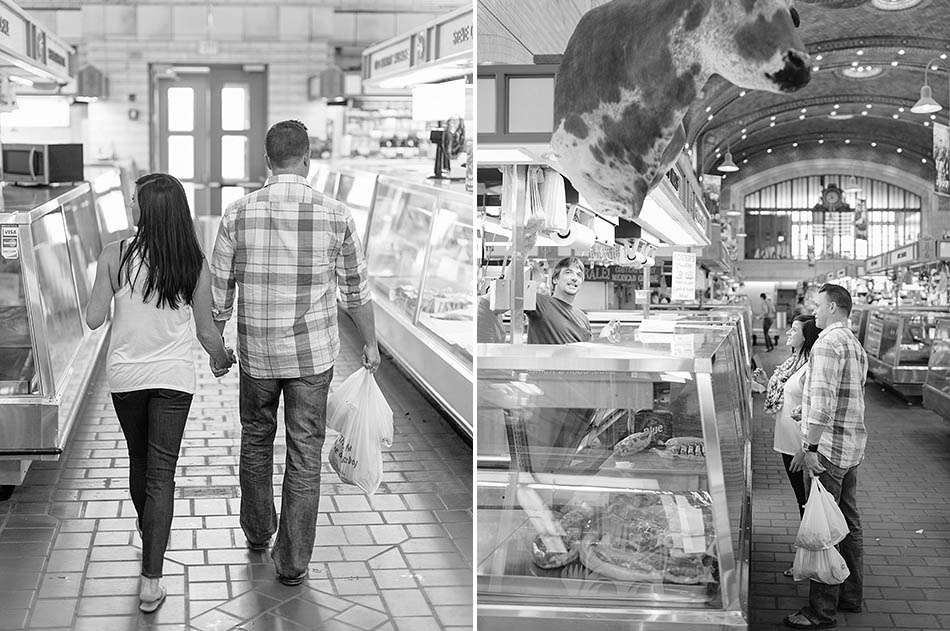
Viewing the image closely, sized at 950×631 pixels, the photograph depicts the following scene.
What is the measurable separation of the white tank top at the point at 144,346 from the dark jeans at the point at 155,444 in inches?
1.8

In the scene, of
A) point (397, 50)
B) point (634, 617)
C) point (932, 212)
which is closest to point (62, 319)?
point (634, 617)

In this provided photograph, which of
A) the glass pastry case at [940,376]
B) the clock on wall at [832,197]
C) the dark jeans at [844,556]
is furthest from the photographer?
the clock on wall at [832,197]

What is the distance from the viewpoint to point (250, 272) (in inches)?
146

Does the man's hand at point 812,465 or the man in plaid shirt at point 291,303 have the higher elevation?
the man in plaid shirt at point 291,303

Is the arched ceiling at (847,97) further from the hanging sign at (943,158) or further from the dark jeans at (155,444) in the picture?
the dark jeans at (155,444)

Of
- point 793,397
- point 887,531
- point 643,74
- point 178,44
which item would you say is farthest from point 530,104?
point 178,44

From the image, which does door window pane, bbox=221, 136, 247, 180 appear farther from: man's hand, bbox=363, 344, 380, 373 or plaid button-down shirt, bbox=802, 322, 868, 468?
man's hand, bbox=363, 344, 380, 373

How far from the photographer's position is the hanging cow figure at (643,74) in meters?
1.44

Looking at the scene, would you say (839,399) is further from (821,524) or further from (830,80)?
(830,80)

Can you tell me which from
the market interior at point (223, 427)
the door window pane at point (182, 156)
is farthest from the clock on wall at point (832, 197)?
the market interior at point (223, 427)

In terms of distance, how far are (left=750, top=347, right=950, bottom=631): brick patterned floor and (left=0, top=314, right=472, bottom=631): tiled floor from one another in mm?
1669

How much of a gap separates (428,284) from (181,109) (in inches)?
531

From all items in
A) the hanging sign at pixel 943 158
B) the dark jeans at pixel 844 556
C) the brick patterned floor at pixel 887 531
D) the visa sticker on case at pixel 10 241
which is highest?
the hanging sign at pixel 943 158

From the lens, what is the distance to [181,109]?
62.0 ft
